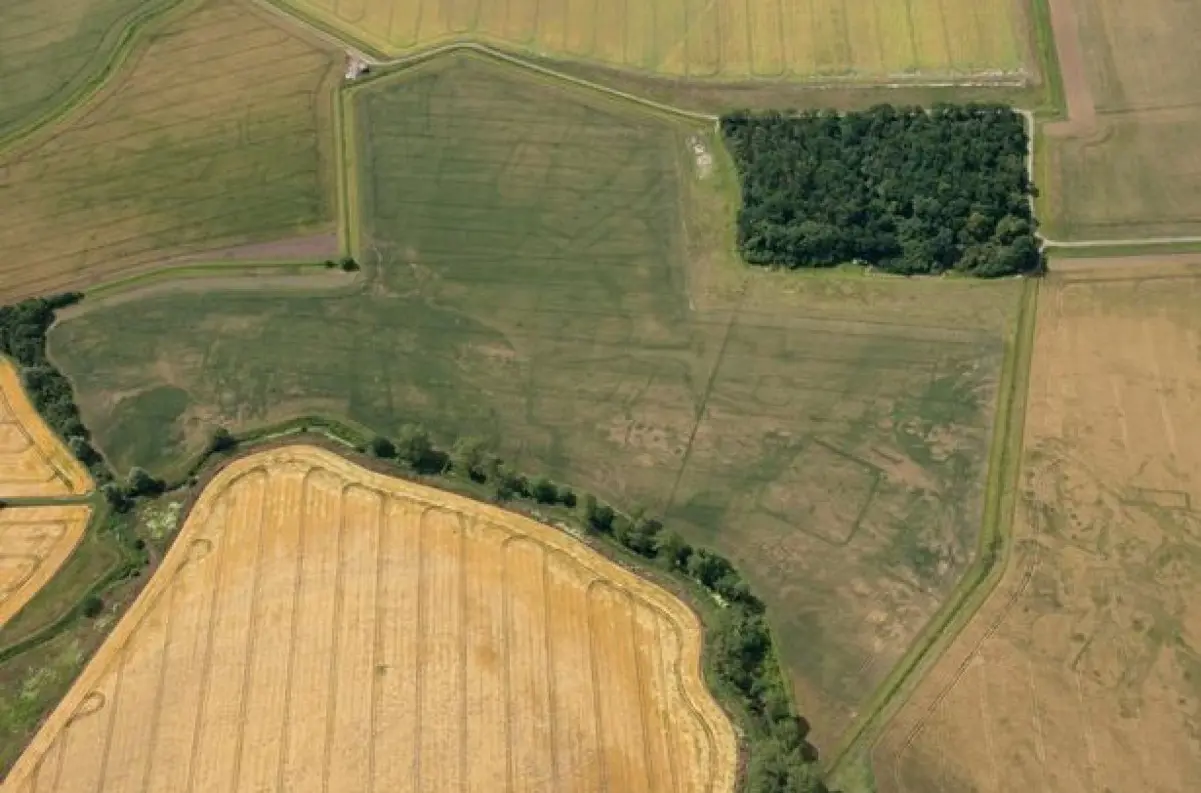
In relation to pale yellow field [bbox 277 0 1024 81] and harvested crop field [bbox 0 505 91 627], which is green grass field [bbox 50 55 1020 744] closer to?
harvested crop field [bbox 0 505 91 627]

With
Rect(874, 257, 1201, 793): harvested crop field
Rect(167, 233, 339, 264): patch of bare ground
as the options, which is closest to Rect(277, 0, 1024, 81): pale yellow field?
Rect(167, 233, 339, 264): patch of bare ground

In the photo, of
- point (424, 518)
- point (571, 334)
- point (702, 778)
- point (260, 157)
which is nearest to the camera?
point (702, 778)

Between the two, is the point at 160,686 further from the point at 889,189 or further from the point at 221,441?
the point at 889,189

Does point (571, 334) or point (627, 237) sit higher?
point (627, 237)

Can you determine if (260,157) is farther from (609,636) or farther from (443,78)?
(609,636)

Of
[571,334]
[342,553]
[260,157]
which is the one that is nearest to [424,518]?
[342,553]
